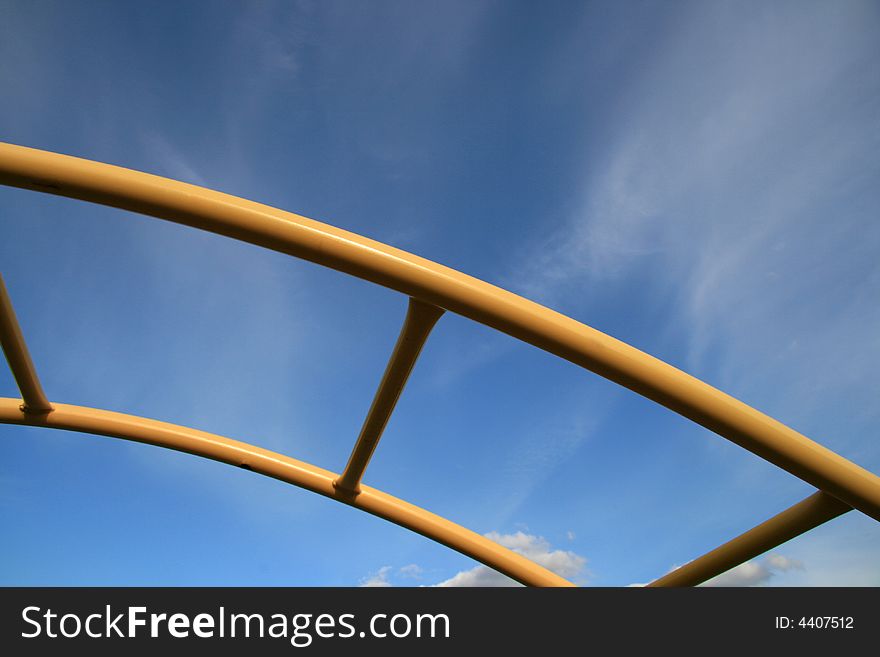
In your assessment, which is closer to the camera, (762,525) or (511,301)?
(511,301)

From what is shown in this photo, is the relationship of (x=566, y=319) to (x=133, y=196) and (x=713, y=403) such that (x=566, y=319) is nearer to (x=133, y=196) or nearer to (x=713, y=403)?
(x=713, y=403)

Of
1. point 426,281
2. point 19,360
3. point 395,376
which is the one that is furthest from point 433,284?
point 19,360

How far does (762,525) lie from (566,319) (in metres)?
3.20

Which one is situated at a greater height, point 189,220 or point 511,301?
point 189,220

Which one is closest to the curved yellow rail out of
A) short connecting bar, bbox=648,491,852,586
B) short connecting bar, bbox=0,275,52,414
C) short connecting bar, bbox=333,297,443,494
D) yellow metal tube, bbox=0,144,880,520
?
yellow metal tube, bbox=0,144,880,520

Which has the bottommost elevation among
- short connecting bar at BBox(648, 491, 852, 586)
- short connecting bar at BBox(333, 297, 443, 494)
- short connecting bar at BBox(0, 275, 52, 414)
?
short connecting bar at BBox(648, 491, 852, 586)

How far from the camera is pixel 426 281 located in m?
4.11

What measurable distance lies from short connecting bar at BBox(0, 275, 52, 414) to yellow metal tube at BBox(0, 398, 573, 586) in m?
0.30

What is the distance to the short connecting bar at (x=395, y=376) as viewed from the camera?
4.47 meters

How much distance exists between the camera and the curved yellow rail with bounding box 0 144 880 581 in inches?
153

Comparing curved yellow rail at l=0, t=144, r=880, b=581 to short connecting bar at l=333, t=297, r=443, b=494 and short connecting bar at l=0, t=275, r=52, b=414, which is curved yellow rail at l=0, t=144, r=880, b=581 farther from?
short connecting bar at l=0, t=275, r=52, b=414

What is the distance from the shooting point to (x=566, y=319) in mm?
4129
